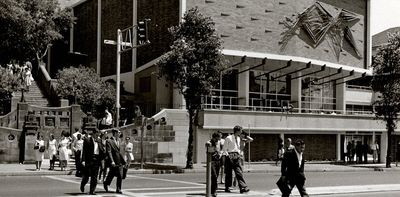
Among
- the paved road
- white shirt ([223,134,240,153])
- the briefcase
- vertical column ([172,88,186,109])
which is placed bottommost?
the paved road

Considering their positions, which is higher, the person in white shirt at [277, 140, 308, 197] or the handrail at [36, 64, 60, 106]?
the handrail at [36, 64, 60, 106]

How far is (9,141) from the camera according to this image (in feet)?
90.1

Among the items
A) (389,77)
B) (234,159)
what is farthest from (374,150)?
(234,159)

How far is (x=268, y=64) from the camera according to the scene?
137 feet

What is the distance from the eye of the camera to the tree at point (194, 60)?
27656mm

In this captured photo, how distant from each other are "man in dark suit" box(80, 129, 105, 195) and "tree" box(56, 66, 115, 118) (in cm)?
2057

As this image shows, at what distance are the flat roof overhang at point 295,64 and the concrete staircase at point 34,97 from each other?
468 inches

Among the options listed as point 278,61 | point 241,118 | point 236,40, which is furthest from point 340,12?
point 241,118

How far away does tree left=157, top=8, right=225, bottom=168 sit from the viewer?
27.7 meters

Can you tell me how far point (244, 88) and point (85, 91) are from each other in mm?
10809

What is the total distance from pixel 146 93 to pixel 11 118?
12.4 metres

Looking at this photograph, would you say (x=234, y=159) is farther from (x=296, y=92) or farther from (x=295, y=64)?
(x=296, y=92)

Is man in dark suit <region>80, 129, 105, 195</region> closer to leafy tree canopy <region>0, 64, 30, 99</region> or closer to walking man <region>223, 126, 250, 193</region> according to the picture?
walking man <region>223, 126, 250, 193</region>

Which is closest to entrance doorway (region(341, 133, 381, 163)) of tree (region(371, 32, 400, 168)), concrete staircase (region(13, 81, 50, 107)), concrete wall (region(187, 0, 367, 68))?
tree (region(371, 32, 400, 168))
